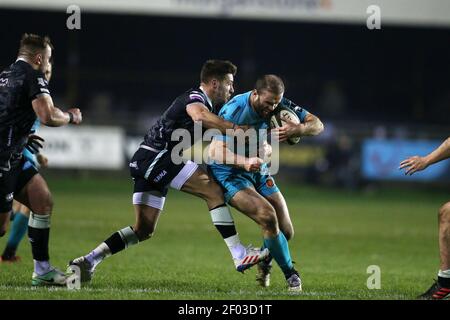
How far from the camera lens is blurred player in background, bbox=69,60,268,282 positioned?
838 centimetres

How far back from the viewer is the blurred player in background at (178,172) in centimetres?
838

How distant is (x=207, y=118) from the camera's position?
26.8 ft

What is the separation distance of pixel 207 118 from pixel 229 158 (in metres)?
0.47

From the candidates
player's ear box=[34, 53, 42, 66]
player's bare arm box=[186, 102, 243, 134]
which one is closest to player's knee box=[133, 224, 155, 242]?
player's bare arm box=[186, 102, 243, 134]

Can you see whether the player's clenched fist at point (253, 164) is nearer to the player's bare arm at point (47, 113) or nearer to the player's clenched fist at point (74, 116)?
the player's clenched fist at point (74, 116)

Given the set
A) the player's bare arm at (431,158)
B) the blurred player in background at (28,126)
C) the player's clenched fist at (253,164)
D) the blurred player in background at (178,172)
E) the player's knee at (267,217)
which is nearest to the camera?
the player's bare arm at (431,158)

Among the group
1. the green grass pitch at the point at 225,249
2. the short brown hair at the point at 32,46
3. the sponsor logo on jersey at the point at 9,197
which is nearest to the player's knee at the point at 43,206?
the sponsor logo on jersey at the point at 9,197

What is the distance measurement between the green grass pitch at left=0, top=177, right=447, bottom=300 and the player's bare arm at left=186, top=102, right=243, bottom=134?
1625 millimetres

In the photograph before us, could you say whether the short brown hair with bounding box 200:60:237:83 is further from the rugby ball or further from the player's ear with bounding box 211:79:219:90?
→ the rugby ball

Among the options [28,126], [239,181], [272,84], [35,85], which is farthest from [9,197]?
[272,84]

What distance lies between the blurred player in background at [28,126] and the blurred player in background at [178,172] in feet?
1.48

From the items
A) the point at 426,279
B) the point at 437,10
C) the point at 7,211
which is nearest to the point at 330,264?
the point at 426,279

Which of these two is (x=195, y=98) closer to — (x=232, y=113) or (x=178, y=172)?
(x=232, y=113)

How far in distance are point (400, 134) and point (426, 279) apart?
1691 centimetres
